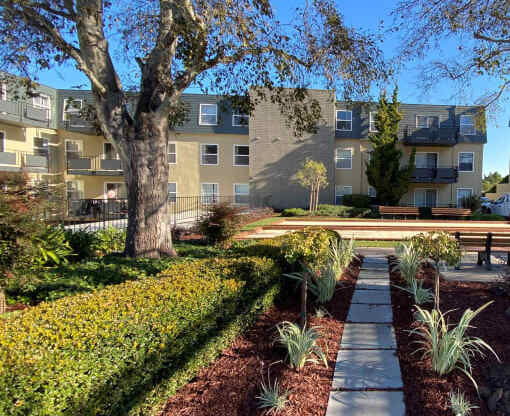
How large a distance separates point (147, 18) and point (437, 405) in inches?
322

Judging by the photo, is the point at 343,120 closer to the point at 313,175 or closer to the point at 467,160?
the point at 313,175

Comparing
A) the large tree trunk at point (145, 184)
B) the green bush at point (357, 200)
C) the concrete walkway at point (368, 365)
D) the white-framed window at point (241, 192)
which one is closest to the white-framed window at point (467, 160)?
the green bush at point (357, 200)

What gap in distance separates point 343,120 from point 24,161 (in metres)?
22.0

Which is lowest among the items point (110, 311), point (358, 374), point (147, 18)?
point (358, 374)

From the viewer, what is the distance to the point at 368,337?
12.3 feet

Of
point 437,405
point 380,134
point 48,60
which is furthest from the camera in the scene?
point 380,134

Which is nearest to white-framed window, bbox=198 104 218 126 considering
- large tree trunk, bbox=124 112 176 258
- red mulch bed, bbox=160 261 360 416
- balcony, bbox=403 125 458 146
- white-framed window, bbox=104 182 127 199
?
white-framed window, bbox=104 182 127 199

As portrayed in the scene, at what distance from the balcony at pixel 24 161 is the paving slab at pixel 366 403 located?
830 inches

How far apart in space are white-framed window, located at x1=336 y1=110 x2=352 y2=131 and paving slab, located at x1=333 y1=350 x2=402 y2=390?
24710 mm

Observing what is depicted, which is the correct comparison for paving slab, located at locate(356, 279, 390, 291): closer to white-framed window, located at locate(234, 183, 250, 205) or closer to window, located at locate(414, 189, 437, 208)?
white-framed window, located at locate(234, 183, 250, 205)

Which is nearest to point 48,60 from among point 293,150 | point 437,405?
point 437,405

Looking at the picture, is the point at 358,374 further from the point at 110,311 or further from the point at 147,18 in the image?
the point at 147,18

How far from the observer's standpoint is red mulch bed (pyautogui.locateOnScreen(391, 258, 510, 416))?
8.61 feet

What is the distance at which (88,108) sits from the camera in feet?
32.7
